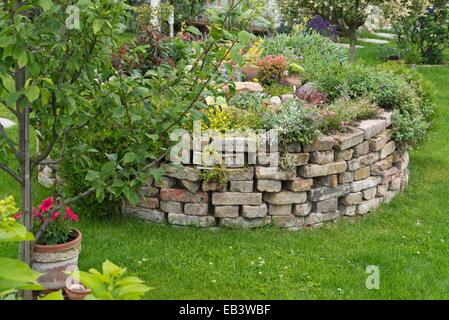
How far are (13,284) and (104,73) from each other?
5.46 ft

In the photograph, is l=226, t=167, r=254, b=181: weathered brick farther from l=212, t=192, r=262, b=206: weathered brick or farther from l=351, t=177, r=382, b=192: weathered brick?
l=351, t=177, r=382, b=192: weathered brick

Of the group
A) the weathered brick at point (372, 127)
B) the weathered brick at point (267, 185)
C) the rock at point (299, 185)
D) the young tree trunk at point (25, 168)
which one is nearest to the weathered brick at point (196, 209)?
the weathered brick at point (267, 185)

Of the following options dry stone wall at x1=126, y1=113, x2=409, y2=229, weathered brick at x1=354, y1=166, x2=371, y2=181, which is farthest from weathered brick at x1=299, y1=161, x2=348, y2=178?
weathered brick at x1=354, y1=166, x2=371, y2=181

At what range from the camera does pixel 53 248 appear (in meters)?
4.10

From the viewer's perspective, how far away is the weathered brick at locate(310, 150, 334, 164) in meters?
5.41

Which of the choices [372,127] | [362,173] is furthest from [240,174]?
[372,127]

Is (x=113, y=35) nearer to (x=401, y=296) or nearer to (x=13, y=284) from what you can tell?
(x=13, y=284)

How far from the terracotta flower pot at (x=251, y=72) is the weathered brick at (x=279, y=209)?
1918mm

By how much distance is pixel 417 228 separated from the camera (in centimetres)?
556

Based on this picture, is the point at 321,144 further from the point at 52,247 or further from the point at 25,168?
the point at 25,168

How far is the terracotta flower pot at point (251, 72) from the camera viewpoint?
6.91 meters

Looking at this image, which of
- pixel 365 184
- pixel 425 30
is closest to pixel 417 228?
pixel 365 184

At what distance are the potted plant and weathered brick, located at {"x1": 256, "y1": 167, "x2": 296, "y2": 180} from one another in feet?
5.10

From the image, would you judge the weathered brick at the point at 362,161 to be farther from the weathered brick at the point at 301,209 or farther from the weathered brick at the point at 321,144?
the weathered brick at the point at 301,209
